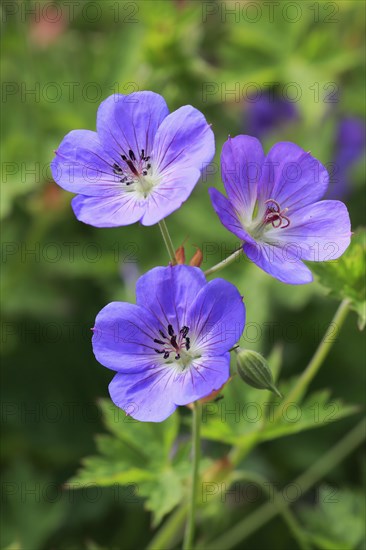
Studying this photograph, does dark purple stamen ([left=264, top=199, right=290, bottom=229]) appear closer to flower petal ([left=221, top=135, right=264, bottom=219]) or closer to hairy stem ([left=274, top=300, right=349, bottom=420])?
flower petal ([left=221, top=135, right=264, bottom=219])

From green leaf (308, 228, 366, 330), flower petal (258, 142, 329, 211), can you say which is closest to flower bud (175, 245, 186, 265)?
flower petal (258, 142, 329, 211)

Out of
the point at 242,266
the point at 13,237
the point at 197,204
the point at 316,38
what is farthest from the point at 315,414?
the point at 316,38

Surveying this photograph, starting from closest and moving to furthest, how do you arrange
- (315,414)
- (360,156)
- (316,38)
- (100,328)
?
(100,328), (315,414), (316,38), (360,156)

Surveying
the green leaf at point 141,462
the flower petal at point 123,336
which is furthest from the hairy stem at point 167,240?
the green leaf at point 141,462

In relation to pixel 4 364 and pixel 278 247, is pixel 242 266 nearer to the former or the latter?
pixel 4 364

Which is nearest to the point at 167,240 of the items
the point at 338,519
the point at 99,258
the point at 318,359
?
the point at 318,359

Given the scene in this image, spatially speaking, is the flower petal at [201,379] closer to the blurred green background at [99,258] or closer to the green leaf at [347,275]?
the green leaf at [347,275]
